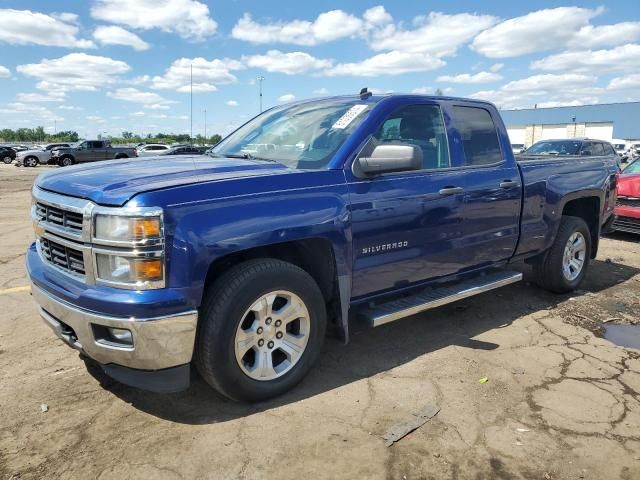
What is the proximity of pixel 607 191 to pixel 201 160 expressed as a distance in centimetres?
459

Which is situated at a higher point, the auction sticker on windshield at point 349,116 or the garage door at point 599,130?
the garage door at point 599,130

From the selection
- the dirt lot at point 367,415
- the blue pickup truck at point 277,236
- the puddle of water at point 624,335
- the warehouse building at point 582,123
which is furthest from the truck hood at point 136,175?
the warehouse building at point 582,123

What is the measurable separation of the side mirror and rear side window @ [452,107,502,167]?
1.09 m

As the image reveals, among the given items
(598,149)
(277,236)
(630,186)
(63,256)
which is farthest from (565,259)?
(598,149)

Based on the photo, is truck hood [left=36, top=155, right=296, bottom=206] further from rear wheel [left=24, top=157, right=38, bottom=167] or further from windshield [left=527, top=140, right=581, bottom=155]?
rear wheel [left=24, top=157, right=38, bottom=167]

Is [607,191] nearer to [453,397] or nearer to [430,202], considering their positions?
[430,202]

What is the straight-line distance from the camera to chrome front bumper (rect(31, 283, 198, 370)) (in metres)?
2.61

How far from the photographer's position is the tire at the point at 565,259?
528cm

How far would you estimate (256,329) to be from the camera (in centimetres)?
304

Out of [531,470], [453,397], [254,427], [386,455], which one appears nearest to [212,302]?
[254,427]

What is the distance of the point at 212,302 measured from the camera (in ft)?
9.30

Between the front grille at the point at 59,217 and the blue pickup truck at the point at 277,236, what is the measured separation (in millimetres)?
13

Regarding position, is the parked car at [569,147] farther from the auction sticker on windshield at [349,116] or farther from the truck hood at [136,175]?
the truck hood at [136,175]

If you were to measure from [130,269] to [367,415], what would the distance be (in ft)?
5.31
